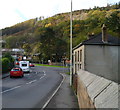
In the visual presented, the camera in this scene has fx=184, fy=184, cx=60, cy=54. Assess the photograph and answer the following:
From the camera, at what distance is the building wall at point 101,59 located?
88.0 feet

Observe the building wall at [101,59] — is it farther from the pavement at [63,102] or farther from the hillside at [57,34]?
the hillside at [57,34]

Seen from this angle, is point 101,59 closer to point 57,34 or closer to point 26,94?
point 26,94

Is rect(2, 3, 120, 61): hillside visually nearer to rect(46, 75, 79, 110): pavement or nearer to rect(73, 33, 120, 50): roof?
rect(73, 33, 120, 50): roof

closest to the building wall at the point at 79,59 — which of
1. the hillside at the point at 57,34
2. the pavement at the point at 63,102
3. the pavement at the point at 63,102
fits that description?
the pavement at the point at 63,102

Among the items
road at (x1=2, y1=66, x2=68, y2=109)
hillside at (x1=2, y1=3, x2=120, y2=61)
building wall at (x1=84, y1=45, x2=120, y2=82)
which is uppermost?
hillside at (x1=2, y1=3, x2=120, y2=61)

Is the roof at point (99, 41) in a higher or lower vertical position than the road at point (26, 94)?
higher

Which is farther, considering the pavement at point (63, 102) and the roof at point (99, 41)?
the roof at point (99, 41)

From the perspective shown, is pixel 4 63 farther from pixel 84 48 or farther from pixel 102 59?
pixel 102 59

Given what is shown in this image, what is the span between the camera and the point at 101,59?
89.0 feet

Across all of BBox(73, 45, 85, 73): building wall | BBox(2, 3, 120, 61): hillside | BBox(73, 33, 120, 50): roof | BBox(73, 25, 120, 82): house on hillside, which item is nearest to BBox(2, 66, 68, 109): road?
BBox(73, 25, 120, 82): house on hillside

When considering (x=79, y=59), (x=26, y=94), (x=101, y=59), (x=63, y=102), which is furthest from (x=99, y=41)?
(x=63, y=102)

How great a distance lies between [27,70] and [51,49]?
1709 inches

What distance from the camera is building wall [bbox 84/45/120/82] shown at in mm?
26816

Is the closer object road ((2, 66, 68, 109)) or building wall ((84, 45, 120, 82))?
road ((2, 66, 68, 109))
